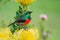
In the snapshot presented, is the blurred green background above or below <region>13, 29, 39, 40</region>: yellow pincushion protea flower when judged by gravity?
below

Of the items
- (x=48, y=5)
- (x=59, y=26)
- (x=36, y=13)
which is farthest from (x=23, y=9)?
(x=48, y=5)

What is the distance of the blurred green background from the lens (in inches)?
311

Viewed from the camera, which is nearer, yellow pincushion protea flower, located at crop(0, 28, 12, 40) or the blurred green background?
yellow pincushion protea flower, located at crop(0, 28, 12, 40)

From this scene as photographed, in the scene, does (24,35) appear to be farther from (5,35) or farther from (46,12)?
(46,12)

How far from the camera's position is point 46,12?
958 centimetres

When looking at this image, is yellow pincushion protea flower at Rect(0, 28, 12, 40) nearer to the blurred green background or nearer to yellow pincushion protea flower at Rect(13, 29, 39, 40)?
yellow pincushion protea flower at Rect(13, 29, 39, 40)

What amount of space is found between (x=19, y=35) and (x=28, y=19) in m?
0.72

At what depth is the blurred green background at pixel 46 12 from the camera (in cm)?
790

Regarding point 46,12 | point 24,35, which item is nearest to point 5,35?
point 24,35

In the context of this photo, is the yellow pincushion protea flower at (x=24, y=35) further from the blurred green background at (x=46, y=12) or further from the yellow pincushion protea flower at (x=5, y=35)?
the blurred green background at (x=46, y=12)

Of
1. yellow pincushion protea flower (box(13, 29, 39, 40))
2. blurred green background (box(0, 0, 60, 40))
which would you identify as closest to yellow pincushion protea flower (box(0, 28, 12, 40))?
yellow pincushion protea flower (box(13, 29, 39, 40))

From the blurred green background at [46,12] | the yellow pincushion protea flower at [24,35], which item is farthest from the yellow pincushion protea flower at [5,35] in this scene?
the blurred green background at [46,12]

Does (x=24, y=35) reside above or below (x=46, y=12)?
above

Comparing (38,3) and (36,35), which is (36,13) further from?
(36,35)
